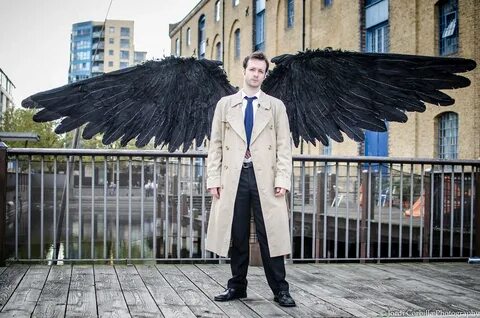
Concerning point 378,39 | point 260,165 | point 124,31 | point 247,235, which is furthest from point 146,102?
point 124,31

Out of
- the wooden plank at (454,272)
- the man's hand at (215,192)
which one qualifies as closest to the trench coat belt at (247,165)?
the man's hand at (215,192)

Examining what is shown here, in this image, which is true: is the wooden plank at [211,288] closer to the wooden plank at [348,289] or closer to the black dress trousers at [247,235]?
the black dress trousers at [247,235]

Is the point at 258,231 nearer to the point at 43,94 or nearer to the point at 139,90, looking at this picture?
the point at 139,90

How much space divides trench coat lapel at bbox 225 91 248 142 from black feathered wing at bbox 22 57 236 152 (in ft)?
1.79

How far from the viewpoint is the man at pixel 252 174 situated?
3.82 meters

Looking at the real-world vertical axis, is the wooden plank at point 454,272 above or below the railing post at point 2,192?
below

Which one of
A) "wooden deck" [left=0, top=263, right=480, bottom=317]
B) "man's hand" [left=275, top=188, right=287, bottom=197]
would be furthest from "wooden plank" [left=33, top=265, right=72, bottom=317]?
"man's hand" [left=275, top=188, right=287, bottom=197]

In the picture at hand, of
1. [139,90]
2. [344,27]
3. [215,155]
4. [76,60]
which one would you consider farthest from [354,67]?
[76,60]

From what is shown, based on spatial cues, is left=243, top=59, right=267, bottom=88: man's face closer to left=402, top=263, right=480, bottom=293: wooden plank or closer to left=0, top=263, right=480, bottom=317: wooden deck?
left=0, top=263, right=480, bottom=317: wooden deck

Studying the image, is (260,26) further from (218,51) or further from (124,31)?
(124,31)

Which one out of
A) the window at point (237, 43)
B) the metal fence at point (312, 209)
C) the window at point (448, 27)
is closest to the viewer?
the metal fence at point (312, 209)

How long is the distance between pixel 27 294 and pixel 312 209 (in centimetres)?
844

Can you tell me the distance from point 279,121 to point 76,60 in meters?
108

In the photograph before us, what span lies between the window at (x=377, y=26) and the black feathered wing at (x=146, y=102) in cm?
1486
